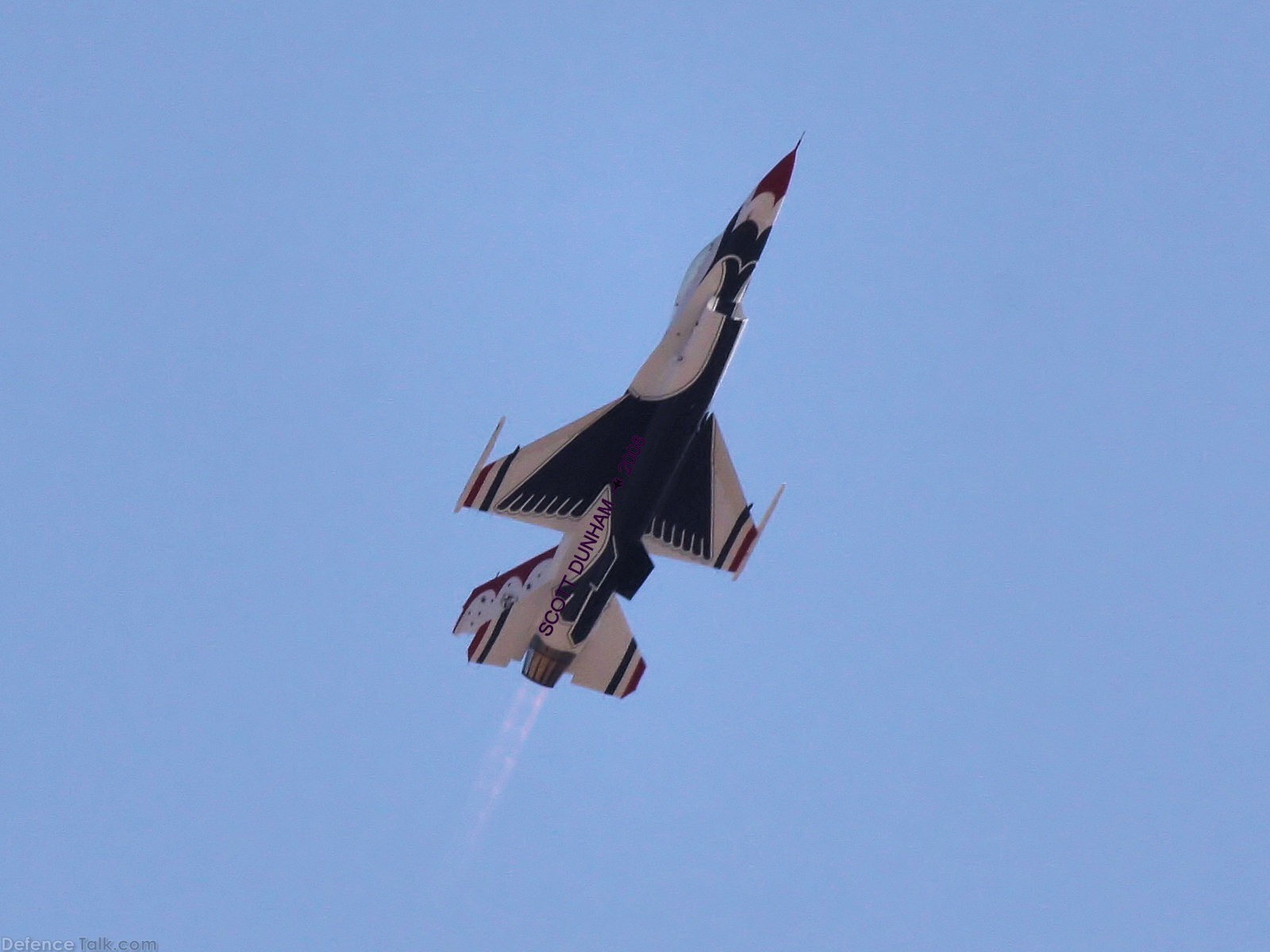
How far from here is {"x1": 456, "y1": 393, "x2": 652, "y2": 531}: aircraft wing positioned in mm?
43875

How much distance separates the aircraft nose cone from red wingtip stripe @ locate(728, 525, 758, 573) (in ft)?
28.3

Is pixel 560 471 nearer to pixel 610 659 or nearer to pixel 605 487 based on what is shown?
pixel 605 487

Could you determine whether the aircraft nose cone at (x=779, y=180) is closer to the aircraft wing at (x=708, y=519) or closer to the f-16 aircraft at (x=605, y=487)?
the f-16 aircraft at (x=605, y=487)

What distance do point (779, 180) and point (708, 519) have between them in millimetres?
8944

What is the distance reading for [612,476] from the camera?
4419 cm

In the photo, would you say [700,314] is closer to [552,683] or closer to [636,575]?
[636,575]

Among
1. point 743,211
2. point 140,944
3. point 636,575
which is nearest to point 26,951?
point 140,944

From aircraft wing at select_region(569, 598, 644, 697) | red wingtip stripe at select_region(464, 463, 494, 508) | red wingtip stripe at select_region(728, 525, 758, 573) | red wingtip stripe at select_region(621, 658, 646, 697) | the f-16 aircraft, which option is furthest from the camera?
red wingtip stripe at select_region(621, 658, 646, 697)

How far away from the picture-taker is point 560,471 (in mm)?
44250

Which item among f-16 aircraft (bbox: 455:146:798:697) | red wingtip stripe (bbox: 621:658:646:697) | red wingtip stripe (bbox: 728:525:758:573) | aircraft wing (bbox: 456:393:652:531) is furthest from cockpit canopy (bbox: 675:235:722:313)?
red wingtip stripe (bbox: 621:658:646:697)

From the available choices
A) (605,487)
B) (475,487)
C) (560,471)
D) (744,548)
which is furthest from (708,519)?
(475,487)

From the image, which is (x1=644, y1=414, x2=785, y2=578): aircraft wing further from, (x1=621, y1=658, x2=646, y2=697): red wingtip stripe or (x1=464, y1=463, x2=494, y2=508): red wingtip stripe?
(x1=464, y1=463, x2=494, y2=508): red wingtip stripe

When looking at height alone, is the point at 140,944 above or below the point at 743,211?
below

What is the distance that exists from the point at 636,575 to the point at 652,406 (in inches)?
172
